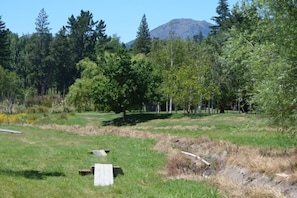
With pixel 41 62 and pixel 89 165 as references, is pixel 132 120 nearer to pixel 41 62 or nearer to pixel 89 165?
pixel 89 165

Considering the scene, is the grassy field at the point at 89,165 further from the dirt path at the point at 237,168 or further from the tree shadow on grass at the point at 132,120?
the tree shadow on grass at the point at 132,120

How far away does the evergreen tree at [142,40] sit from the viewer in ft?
275

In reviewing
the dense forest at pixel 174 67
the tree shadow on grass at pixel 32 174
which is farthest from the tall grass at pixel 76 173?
the dense forest at pixel 174 67

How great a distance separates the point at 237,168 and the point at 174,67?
38207mm

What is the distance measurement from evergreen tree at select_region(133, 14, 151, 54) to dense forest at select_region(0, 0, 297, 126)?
22 cm

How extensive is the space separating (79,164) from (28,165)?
1.89 m

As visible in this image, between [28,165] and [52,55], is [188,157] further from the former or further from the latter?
[52,55]

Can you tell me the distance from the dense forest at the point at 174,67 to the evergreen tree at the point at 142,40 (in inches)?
8.7

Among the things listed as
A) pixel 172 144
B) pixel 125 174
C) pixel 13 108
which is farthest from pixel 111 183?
pixel 13 108

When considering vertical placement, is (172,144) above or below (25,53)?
below

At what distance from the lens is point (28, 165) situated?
1386 cm

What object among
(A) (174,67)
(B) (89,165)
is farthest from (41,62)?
(B) (89,165)

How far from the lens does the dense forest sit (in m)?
12.7

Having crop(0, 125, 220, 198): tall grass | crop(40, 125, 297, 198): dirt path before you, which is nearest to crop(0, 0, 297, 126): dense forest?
crop(40, 125, 297, 198): dirt path
